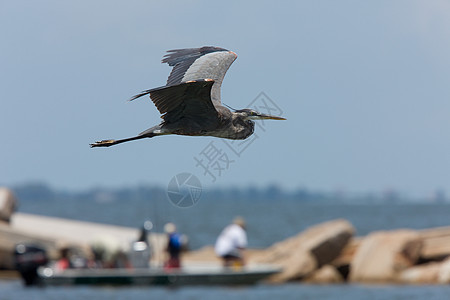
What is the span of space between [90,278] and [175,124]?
16.6m

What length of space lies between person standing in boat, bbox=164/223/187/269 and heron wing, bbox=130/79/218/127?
15340 millimetres

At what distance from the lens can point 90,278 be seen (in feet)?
74.3

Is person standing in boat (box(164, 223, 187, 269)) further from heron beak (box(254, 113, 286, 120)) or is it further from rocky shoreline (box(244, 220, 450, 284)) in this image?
heron beak (box(254, 113, 286, 120))

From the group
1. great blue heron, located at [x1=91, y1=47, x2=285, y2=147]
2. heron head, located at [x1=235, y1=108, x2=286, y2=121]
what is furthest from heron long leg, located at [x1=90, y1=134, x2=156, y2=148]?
heron head, located at [x1=235, y1=108, x2=286, y2=121]

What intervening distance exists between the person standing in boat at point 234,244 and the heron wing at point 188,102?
1470 cm

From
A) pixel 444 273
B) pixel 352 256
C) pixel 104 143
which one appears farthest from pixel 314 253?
pixel 104 143

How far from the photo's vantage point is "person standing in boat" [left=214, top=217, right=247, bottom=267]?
2134 centimetres

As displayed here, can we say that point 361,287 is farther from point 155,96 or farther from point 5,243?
point 155,96

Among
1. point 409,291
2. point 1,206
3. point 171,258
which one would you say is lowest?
point 409,291

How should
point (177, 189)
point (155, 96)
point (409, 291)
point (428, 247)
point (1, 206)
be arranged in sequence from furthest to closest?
1. point (1, 206)
2. point (428, 247)
3. point (409, 291)
4. point (177, 189)
5. point (155, 96)

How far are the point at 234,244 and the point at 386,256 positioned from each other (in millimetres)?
4745

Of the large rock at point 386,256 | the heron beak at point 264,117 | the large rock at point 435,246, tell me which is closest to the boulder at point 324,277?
the large rock at point 386,256

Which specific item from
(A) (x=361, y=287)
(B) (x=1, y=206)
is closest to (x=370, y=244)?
(A) (x=361, y=287)

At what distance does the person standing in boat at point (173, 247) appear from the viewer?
21891mm
